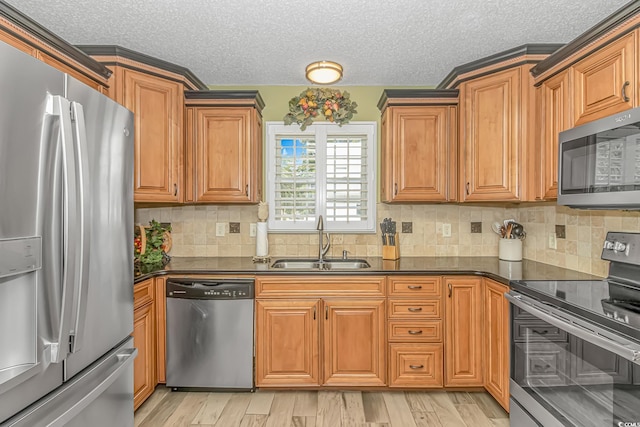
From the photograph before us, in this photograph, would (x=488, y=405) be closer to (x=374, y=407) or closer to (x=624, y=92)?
(x=374, y=407)

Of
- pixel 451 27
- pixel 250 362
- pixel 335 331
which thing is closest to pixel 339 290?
pixel 335 331

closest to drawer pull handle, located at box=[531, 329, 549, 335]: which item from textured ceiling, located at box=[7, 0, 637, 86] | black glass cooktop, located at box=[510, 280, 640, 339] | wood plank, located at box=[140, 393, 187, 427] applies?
black glass cooktop, located at box=[510, 280, 640, 339]

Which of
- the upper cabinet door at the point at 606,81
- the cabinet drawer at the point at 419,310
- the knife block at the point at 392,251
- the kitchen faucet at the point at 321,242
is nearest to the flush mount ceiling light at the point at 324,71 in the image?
the kitchen faucet at the point at 321,242

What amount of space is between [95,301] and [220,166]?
166 cm

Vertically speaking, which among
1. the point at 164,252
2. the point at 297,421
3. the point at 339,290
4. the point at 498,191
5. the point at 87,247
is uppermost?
the point at 498,191

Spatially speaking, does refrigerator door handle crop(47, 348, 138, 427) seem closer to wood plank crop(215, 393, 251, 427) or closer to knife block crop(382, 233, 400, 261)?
wood plank crop(215, 393, 251, 427)

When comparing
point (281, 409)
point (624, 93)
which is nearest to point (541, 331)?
point (624, 93)

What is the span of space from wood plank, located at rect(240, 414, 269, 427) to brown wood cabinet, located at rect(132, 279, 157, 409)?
67 cm

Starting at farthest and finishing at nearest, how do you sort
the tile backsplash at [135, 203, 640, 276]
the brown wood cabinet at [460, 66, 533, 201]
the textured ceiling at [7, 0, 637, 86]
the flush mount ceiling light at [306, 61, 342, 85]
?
the tile backsplash at [135, 203, 640, 276]
the flush mount ceiling light at [306, 61, 342, 85]
the brown wood cabinet at [460, 66, 533, 201]
the textured ceiling at [7, 0, 637, 86]

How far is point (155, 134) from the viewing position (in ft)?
8.45

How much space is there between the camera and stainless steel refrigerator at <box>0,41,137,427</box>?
38.4 inches

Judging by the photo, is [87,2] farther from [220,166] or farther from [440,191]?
[440,191]

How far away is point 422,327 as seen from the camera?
2.53 meters

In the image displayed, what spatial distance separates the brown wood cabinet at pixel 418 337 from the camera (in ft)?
8.30
